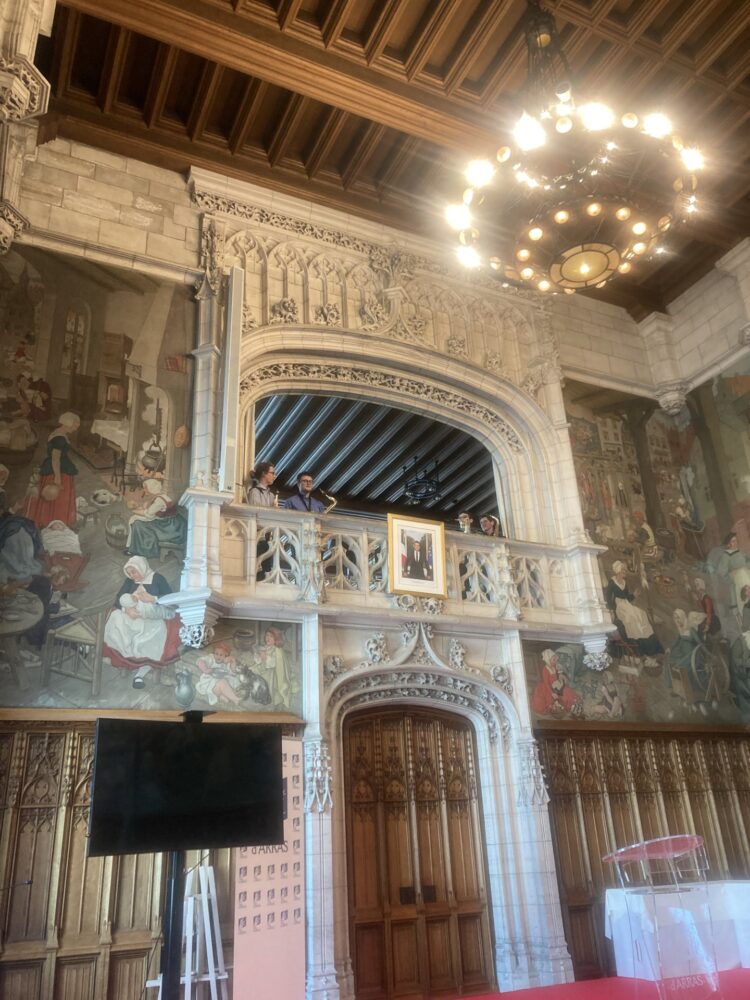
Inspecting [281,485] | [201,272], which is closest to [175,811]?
[201,272]

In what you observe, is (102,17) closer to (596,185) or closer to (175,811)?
(596,185)

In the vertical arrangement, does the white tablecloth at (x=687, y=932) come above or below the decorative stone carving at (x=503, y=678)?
below

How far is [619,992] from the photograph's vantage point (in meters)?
5.21

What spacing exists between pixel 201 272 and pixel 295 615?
375cm

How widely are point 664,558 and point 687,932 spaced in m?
6.14

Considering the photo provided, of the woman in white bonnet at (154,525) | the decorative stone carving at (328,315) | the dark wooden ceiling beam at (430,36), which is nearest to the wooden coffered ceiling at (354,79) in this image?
the dark wooden ceiling beam at (430,36)

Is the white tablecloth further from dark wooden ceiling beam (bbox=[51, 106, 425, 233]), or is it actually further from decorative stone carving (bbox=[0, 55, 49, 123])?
dark wooden ceiling beam (bbox=[51, 106, 425, 233])

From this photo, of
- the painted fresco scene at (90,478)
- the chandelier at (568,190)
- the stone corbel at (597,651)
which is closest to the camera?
the chandelier at (568,190)

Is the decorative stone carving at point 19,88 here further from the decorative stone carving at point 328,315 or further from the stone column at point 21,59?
the decorative stone carving at point 328,315

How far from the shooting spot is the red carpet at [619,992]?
463cm

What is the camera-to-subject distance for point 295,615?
7414mm

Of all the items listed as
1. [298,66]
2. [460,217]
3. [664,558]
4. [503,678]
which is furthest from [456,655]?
[298,66]

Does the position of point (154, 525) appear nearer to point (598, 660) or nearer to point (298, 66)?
point (298, 66)

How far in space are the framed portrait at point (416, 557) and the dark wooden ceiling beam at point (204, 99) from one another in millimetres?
4725
